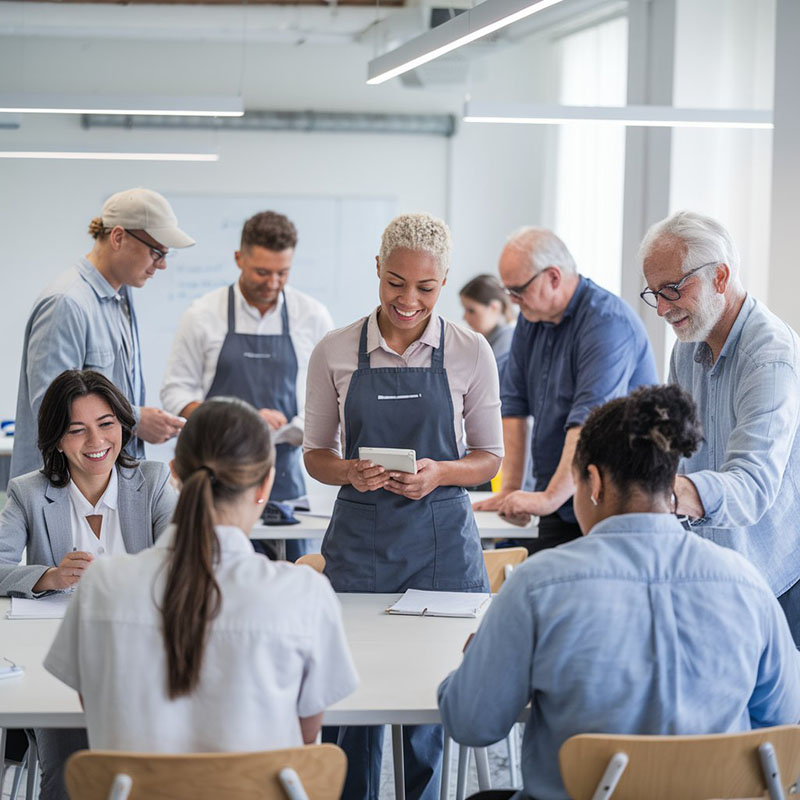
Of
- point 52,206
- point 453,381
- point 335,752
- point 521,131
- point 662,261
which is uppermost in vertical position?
point 521,131

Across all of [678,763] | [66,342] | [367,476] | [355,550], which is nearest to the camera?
[678,763]

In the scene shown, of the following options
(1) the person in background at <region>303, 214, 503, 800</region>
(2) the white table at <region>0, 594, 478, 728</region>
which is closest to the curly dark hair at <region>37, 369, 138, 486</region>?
(2) the white table at <region>0, 594, 478, 728</region>

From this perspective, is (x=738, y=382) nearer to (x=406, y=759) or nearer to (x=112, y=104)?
(x=406, y=759)

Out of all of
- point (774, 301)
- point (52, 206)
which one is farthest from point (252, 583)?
point (52, 206)

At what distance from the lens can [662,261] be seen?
8.85ft

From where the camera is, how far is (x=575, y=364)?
154 inches

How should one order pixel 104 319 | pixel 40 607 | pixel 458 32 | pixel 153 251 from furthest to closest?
pixel 153 251
pixel 104 319
pixel 458 32
pixel 40 607

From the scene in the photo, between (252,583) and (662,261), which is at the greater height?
(662,261)

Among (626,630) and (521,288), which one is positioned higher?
(521,288)

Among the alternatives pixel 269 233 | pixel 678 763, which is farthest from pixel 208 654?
pixel 269 233

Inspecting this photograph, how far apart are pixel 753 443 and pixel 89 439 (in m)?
1.65

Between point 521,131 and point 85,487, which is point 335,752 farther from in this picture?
point 521,131

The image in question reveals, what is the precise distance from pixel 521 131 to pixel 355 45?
4.39 ft

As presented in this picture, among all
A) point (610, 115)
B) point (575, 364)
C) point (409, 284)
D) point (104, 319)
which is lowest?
point (575, 364)
